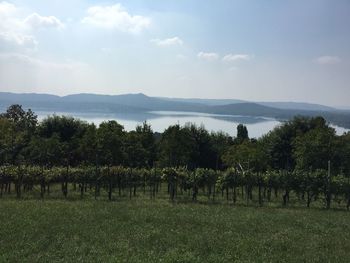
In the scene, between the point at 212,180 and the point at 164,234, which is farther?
the point at 212,180

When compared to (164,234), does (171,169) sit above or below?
Answer: above

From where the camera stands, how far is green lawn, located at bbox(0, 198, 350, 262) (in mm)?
15812

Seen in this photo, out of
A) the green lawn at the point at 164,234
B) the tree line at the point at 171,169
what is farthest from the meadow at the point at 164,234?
the tree line at the point at 171,169

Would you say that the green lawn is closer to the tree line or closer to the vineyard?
the vineyard

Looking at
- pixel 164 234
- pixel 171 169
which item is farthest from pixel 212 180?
pixel 164 234

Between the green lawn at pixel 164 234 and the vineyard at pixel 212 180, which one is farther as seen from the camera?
the vineyard at pixel 212 180

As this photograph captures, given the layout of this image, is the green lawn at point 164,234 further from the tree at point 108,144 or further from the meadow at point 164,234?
the tree at point 108,144

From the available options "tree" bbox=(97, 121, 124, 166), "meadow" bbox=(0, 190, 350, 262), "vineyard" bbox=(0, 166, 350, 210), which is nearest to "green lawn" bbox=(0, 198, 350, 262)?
"meadow" bbox=(0, 190, 350, 262)

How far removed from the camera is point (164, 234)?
19.2 meters

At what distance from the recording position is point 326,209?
31.4 metres

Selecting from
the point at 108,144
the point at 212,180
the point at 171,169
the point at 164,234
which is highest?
the point at 108,144

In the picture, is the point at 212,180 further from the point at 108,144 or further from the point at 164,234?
the point at 164,234

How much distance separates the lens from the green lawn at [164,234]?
1581 cm

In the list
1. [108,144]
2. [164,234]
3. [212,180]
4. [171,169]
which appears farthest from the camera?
[212,180]
